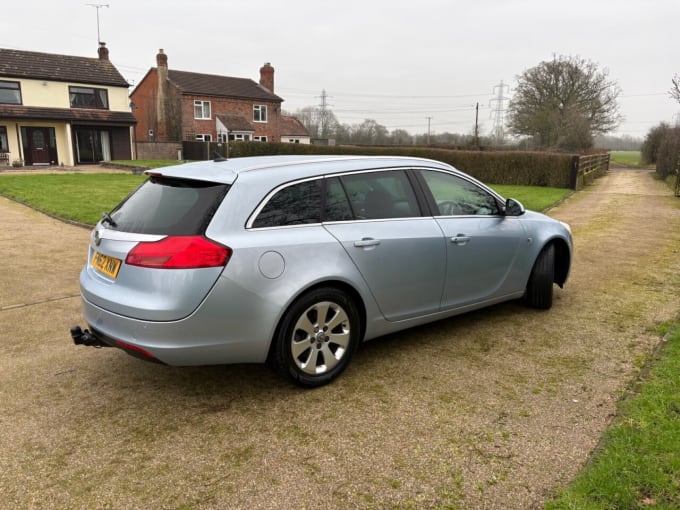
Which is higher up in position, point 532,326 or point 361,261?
point 361,261

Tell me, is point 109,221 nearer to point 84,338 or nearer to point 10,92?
point 84,338

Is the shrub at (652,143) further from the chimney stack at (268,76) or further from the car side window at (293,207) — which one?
the car side window at (293,207)

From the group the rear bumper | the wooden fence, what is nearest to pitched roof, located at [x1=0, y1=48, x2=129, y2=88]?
the wooden fence

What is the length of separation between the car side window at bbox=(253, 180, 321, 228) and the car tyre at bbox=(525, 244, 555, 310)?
2671 mm

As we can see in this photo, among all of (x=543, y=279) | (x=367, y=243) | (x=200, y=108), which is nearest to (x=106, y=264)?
(x=367, y=243)

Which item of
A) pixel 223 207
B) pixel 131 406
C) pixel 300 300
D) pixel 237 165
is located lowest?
pixel 131 406

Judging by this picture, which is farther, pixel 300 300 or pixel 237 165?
pixel 237 165

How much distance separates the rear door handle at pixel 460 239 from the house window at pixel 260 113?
1733 inches

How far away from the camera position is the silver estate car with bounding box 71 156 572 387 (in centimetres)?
307

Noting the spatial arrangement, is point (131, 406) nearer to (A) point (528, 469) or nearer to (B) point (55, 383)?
(B) point (55, 383)

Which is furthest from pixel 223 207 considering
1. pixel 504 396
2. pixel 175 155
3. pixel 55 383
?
pixel 175 155

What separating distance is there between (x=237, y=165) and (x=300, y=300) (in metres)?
1.13

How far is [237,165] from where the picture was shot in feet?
12.1

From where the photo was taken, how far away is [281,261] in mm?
3252
